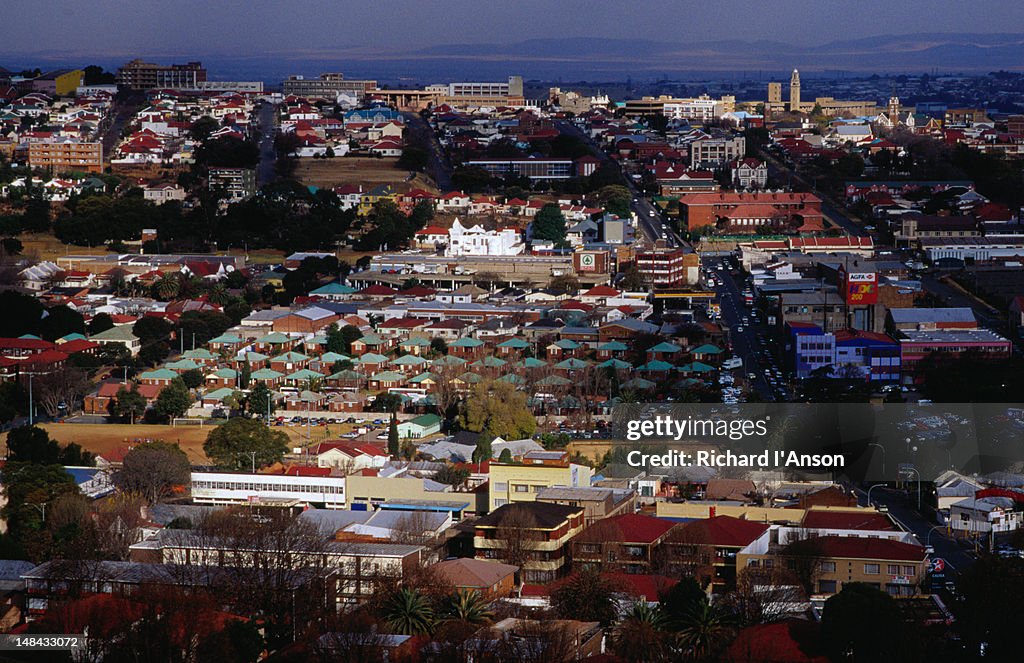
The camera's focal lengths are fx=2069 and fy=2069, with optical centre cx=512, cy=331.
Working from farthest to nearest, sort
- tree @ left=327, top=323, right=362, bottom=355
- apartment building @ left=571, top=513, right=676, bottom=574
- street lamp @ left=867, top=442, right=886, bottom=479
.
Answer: tree @ left=327, top=323, right=362, bottom=355 → street lamp @ left=867, top=442, right=886, bottom=479 → apartment building @ left=571, top=513, right=676, bottom=574

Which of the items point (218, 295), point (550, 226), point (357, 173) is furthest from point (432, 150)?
point (218, 295)

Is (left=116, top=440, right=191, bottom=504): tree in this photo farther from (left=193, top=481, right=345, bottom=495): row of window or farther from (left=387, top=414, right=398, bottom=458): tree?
(left=387, top=414, right=398, bottom=458): tree

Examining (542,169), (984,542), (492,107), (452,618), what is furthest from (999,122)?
(452,618)

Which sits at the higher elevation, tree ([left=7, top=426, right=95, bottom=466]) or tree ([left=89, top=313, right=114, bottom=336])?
tree ([left=7, top=426, right=95, bottom=466])

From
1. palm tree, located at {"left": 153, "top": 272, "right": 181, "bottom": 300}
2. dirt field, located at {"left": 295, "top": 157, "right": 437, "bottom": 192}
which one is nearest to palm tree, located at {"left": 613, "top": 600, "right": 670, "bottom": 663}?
palm tree, located at {"left": 153, "top": 272, "right": 181, "bottom": 300}

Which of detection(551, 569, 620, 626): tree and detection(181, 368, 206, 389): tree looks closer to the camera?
detection(551, 569, 620, 626): tree

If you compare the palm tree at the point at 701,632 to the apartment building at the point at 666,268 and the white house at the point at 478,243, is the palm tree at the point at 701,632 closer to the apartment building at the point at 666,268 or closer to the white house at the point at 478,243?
the apartment building at the point at 666,268

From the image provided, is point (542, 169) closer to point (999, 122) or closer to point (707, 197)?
point (707, 197)
